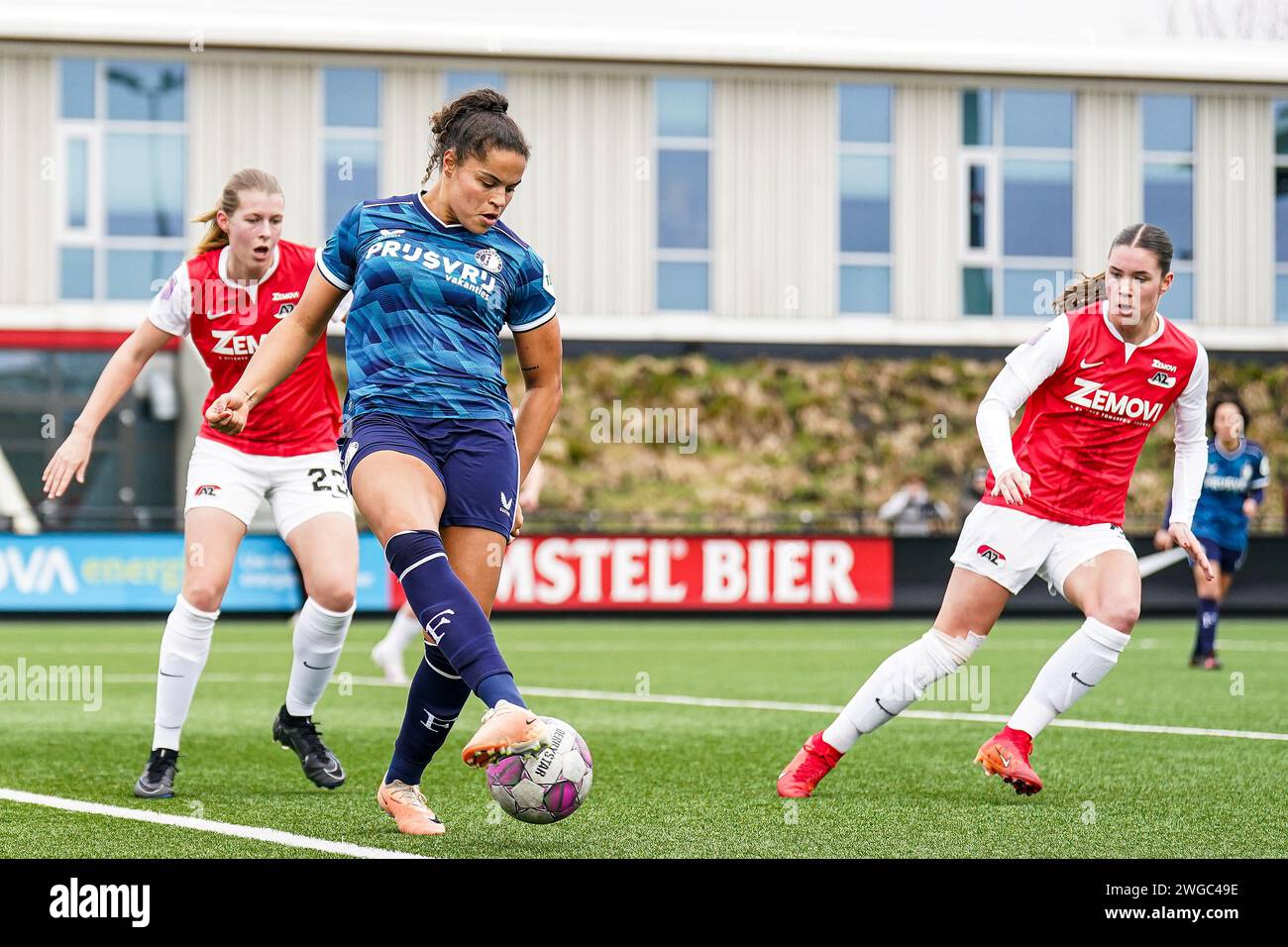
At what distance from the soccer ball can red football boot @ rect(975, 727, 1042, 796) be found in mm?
1987

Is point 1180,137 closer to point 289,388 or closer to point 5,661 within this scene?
point 5,661

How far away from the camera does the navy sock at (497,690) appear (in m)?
4.72

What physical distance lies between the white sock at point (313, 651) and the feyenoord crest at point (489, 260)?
5.54 ft

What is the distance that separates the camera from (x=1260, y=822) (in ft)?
19.4

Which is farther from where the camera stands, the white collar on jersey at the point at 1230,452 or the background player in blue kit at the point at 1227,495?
the white collar on jersey at the point at 1230,452

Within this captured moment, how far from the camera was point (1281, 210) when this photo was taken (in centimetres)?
3100

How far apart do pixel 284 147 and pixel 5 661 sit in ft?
52.2

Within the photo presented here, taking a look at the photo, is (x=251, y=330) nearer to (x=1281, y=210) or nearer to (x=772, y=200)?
(x=772, y=200)

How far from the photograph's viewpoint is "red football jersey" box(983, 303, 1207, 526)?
6.41 meters

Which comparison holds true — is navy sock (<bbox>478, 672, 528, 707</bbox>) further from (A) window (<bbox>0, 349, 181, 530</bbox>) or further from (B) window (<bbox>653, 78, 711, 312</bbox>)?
(B) window (<bbox>653, 78, 711, 312</bbox>)

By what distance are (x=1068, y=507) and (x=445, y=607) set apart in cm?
267

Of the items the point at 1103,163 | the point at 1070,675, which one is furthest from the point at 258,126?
the point at 1070,675

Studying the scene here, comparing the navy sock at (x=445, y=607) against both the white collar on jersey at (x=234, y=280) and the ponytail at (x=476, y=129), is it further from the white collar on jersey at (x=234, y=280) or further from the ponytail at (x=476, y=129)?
the white collar on jersey at (x=234, y=280)

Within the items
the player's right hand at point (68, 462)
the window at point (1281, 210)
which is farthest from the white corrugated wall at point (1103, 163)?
the player's right hand at point (68, 462)
